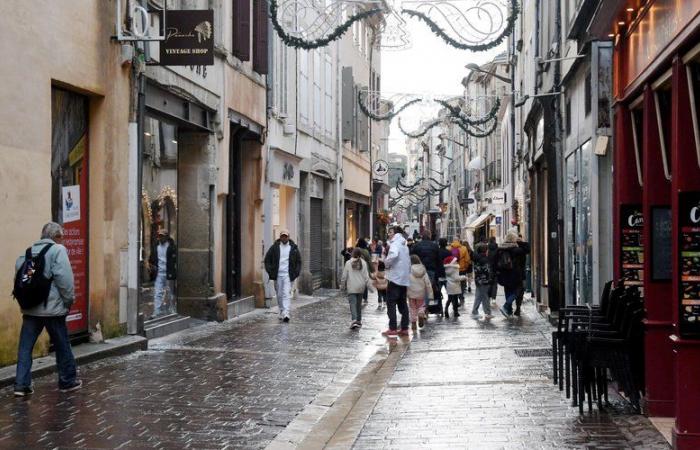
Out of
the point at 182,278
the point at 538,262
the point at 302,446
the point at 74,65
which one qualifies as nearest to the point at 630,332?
the point at 302,446

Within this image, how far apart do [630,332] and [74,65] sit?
25.0ft

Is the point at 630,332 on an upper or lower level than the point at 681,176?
lower

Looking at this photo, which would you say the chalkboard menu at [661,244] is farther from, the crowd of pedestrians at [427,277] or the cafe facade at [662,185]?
the crowd of pedestrians at [427,277]

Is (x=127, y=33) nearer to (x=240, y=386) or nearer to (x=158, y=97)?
(x=158, y=97)

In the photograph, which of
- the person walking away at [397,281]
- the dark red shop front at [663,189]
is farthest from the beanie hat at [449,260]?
the dark red shop front at [663,189]

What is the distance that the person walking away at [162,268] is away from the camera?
717 inches

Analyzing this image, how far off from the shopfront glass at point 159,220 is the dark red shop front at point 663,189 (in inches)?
333

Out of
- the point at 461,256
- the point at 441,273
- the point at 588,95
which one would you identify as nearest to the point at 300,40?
the point at 441,273

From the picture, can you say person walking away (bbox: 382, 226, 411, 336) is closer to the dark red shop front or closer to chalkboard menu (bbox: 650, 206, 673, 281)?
the dark red shop front

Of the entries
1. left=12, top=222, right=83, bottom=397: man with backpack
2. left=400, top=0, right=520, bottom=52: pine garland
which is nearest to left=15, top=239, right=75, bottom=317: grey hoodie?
left=12, top=222, right=83, bottom=397: man with backpack

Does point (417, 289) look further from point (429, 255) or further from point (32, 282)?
point (32, 282)

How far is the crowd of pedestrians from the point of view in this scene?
18516mm

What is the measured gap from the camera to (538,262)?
87.6 feet

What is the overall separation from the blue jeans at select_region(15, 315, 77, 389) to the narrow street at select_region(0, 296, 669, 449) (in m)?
0.23
